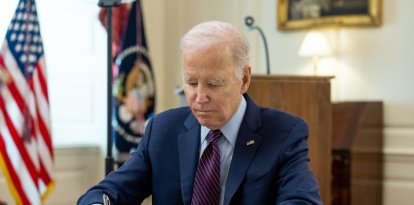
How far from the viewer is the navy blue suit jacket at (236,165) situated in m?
1.74

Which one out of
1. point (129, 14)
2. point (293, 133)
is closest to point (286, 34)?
point (129, 14)

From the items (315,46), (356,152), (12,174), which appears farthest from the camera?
(315,46)

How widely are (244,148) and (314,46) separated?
133 inches

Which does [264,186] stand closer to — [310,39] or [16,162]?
[16,162]

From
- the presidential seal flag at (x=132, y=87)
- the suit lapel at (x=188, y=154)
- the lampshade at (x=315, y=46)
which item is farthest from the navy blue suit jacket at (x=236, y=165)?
the lampshade at (x=315, y=46)

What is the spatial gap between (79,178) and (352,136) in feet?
7.61

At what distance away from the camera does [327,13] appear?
5.25 meters

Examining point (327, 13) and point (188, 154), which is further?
point (327, 13)

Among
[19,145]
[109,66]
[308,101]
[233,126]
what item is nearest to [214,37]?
[233,126]

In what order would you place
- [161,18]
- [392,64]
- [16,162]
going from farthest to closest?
[161,18], [392,64], [16,162]

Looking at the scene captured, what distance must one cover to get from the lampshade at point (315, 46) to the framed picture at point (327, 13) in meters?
0.23

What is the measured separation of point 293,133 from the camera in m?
1.83

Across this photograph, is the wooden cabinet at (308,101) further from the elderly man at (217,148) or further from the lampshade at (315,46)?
the elderly man at (217,148)

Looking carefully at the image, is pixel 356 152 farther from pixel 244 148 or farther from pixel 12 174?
pixel 244 148
